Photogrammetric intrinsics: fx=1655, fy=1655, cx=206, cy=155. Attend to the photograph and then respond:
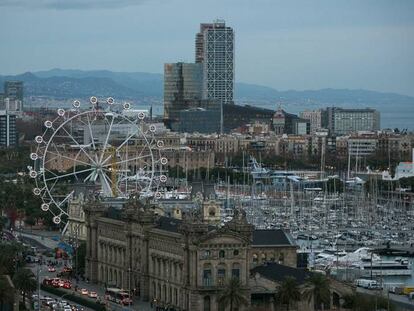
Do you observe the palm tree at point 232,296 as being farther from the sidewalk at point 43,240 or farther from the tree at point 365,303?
the sidewalk at point 43,240

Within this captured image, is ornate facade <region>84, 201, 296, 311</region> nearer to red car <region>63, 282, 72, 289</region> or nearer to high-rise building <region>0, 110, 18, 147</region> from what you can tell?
red car <region>63, 282, 72, 289</region>

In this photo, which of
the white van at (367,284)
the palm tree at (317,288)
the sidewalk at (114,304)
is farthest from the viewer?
the white van at (367,284)

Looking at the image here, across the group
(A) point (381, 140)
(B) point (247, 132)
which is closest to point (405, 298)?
(A) point (381, 140)

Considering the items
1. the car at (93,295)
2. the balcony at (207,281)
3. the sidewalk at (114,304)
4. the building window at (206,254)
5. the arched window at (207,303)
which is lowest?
the sidewalk at (114,304)

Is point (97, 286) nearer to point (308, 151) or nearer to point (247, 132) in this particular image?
point (308, 151)

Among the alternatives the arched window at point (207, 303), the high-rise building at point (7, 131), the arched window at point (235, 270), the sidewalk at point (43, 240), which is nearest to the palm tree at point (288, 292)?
the arched window at point (235, 270)

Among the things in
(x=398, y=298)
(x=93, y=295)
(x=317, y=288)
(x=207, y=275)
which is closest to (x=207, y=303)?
(x=207, y=275)

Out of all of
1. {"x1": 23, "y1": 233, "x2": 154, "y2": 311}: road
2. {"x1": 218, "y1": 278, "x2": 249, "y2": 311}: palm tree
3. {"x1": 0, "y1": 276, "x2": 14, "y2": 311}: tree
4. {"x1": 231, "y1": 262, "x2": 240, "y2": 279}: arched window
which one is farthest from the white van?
{"x1": 0, "y1": 276, "x2": 14, "y2": 311}: tree
